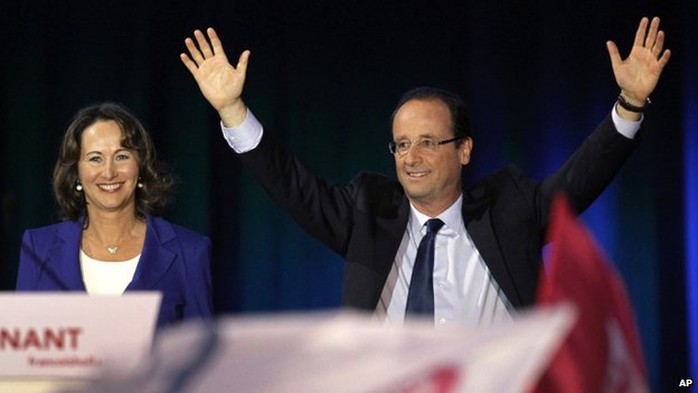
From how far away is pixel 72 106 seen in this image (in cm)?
472

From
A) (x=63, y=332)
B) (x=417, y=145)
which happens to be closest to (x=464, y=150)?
(x=417, y=145)

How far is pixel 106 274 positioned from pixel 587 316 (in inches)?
88.0

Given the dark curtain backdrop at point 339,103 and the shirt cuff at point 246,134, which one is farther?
the dark curtain backdrop at point 339,103

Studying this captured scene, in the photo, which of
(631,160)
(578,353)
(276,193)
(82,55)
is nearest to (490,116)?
(631,160)

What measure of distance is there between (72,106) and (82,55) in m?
0.21

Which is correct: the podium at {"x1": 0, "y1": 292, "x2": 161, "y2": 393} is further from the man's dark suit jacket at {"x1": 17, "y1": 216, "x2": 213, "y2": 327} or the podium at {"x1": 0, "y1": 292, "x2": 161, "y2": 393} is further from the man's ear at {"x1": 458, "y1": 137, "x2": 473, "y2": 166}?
the man's ear at {"x1": 458, "y1": 137, "x2": 473, "y2": 166}

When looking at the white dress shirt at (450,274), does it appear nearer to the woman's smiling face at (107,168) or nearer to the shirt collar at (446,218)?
the shirt collar at (446,218)

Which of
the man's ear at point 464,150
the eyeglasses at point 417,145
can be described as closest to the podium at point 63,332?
the eyeglasses at point 417,145

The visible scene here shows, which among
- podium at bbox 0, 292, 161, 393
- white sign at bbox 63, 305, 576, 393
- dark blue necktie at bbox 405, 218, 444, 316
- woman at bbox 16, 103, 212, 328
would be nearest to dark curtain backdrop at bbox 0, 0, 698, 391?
woman at bbox 16, 103, 212, 328

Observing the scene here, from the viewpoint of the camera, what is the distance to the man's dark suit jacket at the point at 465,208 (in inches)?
102

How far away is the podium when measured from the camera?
1.17 meters

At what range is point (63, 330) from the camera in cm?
120

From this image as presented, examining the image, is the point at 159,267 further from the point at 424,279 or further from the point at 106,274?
the point at 424,279

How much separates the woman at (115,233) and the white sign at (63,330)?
1.37m
